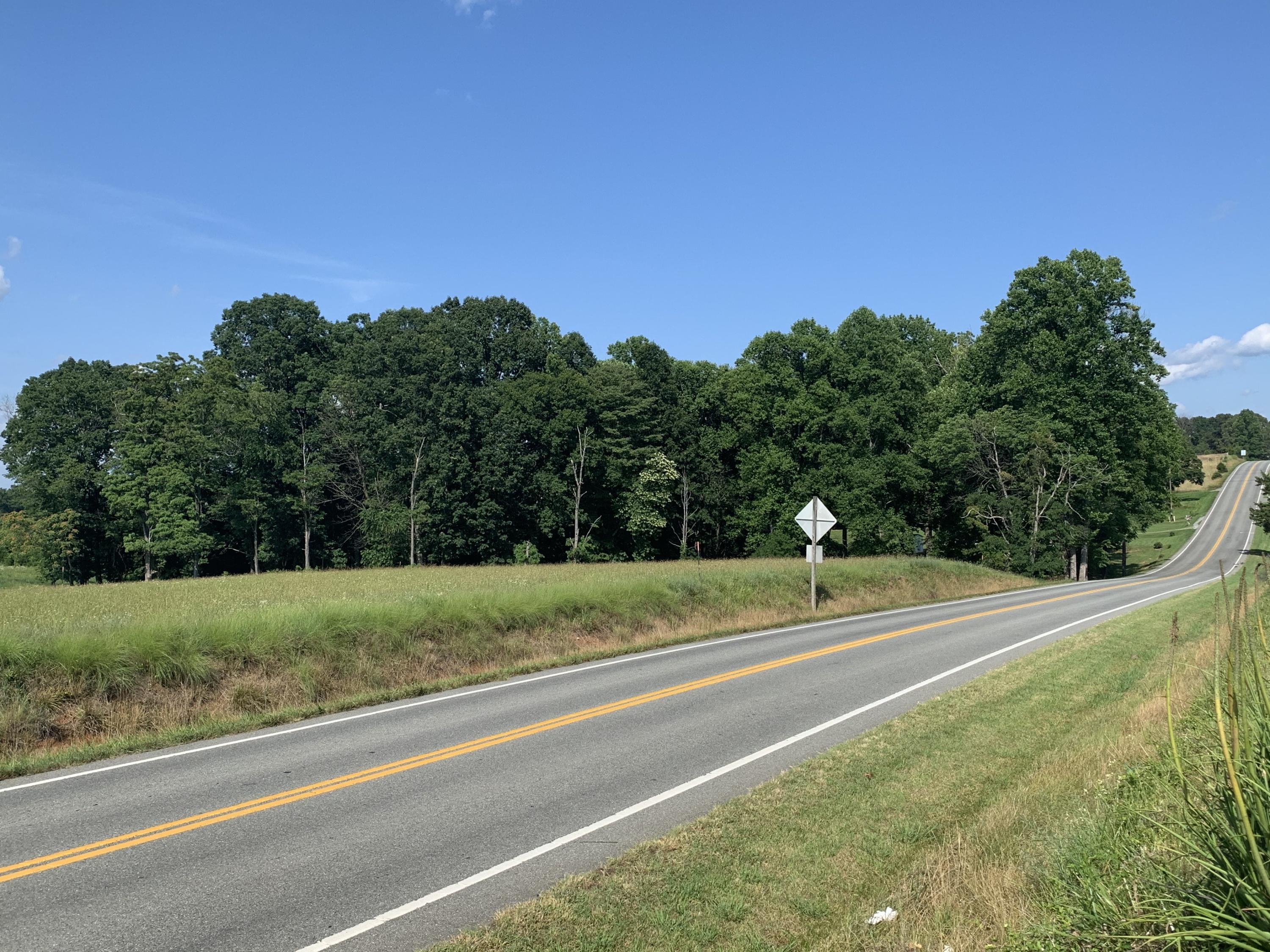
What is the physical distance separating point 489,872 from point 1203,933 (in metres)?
4.57

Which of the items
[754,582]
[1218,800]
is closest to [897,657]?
[754,582]

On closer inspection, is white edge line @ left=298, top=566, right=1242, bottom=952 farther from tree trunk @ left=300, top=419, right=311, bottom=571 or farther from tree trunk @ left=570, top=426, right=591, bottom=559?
tree trunk @ left=300, top=419, right=311, bottom=571

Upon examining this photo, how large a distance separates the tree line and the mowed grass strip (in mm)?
40814

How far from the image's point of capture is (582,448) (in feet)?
178

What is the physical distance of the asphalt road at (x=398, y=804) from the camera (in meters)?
5.33

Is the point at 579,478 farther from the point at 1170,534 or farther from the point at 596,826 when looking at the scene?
the point at 1170,534

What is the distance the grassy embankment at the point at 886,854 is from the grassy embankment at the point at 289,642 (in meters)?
7.48

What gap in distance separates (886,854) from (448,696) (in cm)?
839

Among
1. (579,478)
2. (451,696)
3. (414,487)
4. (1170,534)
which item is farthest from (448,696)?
(1170,534)

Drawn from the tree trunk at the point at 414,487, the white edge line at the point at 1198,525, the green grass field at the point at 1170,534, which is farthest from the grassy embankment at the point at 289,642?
the green grass field at the point at 1170,534

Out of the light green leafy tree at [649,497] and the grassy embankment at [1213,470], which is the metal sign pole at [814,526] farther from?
the grassy embankment at [1213,470]

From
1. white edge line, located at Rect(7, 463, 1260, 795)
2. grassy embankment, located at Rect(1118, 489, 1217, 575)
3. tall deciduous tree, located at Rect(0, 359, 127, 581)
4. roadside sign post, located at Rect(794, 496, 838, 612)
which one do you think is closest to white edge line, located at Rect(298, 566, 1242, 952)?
white edge line, located at Rect(7, 463, 1260, 795)

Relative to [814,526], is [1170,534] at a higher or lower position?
lower

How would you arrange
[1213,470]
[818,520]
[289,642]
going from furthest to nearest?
1. [1213,470]
2. [818,520]
3. [289,642]
